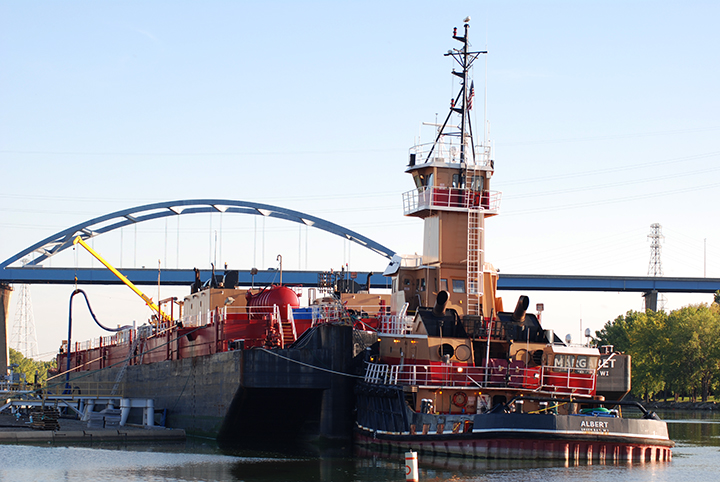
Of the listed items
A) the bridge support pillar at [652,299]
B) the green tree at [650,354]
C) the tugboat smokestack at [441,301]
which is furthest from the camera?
the bridge support pillar at [652,299]

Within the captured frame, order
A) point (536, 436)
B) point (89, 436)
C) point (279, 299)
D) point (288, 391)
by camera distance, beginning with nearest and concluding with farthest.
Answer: point (536, 436) → point (288, 391) → point (89, 436) → point (279, 299)

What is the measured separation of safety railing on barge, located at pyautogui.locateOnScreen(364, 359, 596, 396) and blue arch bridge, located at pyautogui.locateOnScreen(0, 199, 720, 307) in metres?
87.3

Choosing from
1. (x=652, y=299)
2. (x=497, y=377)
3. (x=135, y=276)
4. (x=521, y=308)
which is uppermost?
(x=135, y=276)

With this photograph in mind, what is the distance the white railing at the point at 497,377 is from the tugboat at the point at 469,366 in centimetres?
5

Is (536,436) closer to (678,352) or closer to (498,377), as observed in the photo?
(498,377)

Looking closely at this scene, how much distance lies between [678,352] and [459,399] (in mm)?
67312

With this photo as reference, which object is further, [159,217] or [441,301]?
[159,217]

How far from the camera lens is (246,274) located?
13400cm

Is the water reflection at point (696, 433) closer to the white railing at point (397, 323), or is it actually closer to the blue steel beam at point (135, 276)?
the white railing at point (397, 323)

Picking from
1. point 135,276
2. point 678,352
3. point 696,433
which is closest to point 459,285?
point 696,433

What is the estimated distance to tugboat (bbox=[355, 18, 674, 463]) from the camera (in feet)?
107

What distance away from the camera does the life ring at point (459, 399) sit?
35719 mm

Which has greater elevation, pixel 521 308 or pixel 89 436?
pixel 521 308

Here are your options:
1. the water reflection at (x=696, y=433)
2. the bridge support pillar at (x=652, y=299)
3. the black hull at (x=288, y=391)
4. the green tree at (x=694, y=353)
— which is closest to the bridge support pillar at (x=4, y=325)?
the green tree at (x=694, y=353)
